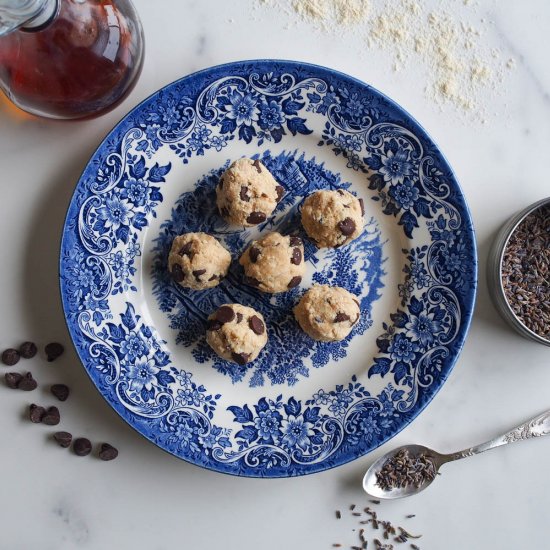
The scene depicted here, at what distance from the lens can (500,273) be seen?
1679 millimetres

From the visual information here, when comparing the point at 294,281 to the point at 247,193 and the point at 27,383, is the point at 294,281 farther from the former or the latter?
the point at 27,383

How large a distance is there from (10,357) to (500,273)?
1.39 m

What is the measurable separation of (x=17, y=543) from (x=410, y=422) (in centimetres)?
118

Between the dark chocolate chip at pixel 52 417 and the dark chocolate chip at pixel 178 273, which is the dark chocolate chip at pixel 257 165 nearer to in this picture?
the dark chocolate chip at pixel 178 273

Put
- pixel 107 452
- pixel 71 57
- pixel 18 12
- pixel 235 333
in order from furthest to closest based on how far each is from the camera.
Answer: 1. pixel 107 452
2. pixel 235 333
3. pixel 71 57
4. pixel 18 12

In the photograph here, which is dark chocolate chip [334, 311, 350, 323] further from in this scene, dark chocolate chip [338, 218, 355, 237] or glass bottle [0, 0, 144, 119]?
glass bottle [0, 0, 144, 119]

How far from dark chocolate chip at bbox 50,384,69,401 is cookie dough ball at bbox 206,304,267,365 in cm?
45

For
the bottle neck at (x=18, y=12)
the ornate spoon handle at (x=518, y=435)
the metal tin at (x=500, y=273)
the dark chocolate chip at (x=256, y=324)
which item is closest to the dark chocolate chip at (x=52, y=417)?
the dark chocolate chip at (x=256, y=324)

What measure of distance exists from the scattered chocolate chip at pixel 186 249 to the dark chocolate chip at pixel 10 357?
0.57 m

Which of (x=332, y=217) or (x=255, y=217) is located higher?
(x=332, y=217)

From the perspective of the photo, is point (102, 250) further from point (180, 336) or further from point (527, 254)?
point (527, 254)

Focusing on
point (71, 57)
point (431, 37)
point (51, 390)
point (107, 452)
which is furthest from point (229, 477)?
point (431, 37)

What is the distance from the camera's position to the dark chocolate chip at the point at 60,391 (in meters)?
1.72

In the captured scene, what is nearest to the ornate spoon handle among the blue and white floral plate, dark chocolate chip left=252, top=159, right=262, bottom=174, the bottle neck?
the blue and white floral plate
